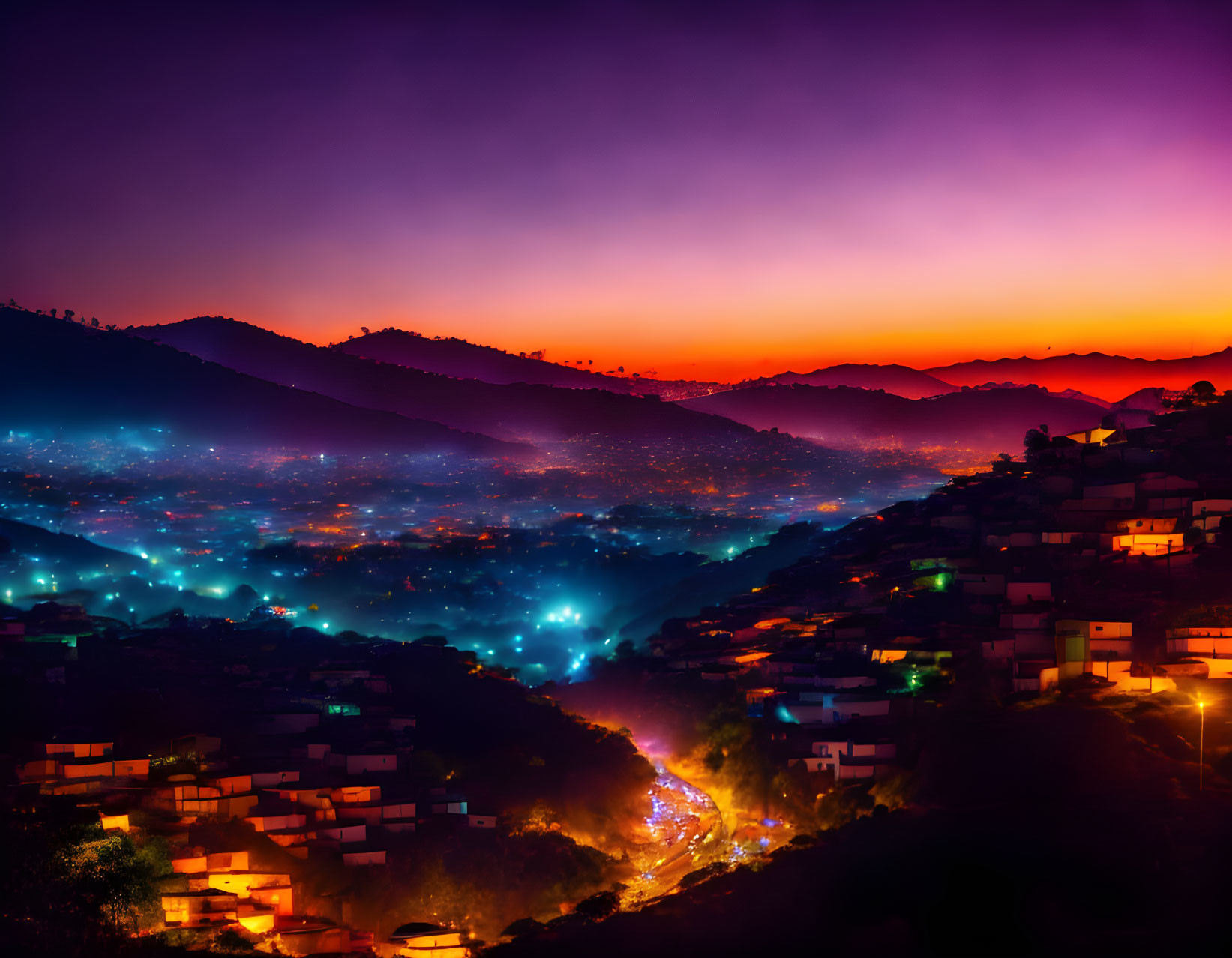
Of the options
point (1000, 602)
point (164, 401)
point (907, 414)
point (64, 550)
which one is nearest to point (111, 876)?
point (1000, 602)

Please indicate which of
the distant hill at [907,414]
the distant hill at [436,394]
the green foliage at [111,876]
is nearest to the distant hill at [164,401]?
the distant hill at [436,394]

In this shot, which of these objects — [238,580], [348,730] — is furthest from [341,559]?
[348,730]

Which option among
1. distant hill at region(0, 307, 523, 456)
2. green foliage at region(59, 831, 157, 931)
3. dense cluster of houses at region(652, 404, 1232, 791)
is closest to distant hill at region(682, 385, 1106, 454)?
distant hill at region(0, 307, 523, 456)

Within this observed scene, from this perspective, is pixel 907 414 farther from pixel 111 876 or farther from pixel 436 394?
pixel 111 876

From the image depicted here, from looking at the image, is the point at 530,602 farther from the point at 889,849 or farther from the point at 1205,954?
the point at 1205,954

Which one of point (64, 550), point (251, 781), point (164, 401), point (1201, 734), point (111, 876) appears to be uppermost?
point (164, 401)

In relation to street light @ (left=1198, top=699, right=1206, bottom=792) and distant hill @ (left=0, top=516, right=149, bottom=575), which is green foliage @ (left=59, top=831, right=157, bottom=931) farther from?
distant hill @ (left=0, top=516, right=149, bottom=575)
